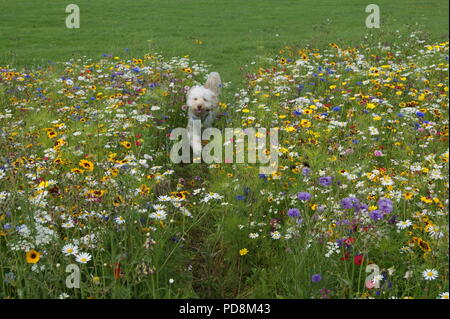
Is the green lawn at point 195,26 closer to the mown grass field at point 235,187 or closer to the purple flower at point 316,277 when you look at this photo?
the mown grass field at point 235,187

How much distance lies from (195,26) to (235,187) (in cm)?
1448

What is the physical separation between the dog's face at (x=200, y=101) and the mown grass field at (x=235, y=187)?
539 millimetres

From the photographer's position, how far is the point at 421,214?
362 centimetres

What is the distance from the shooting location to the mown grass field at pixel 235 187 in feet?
10.3

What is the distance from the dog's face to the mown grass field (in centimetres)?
54

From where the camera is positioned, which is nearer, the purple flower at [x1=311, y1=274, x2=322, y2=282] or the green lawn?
the purple flower at [x1=311, y1=274, x2=322, y2=282]

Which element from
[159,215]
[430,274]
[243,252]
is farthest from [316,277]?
[159,215]

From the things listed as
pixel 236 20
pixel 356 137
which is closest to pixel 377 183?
pixel 356 137

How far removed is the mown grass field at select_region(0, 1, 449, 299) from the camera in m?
3.13

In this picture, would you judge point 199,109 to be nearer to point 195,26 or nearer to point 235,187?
point 235,187

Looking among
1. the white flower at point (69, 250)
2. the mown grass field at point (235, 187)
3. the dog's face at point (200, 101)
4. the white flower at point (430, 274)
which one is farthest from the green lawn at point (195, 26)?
the white flower at point (430, 274)

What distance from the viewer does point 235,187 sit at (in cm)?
444

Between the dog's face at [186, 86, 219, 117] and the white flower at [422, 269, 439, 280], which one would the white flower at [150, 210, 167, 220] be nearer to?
the white flower at [422, 269, 439, 280]

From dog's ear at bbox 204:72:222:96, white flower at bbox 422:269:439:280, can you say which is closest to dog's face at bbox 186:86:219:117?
dog's ear at bbox 204:72:222:96
